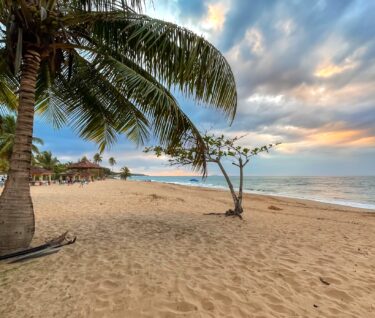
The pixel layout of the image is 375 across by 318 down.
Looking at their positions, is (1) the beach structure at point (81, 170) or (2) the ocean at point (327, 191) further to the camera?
(1) the beach structure at point (81, 170)

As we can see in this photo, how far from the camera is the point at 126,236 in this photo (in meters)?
5.65

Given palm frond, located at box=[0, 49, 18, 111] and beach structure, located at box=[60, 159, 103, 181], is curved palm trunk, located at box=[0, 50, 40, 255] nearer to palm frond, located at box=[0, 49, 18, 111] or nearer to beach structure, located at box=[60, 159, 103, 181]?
palm frond, located at box=[0, 49, 18, 111]

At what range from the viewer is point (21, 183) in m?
3.97

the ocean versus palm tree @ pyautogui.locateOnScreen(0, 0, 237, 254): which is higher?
palm tree @ pyautogui.locateOnScreen(0, 0, 237, 254)

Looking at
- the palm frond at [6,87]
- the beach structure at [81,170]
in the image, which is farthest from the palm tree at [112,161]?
the palm frond at [6,87]

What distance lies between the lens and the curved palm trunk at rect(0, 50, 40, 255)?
3.85 m

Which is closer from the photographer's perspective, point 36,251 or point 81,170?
point 36,251

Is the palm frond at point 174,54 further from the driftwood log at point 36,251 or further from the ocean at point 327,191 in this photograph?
the driftwood log at point 36,251

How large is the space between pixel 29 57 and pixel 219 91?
307 centimetres

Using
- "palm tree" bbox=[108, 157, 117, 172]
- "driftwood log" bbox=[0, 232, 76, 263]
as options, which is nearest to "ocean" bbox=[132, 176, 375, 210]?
"driftwood log" bbox=[0, 232, 76, 263]

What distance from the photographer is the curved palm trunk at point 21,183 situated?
3848mm

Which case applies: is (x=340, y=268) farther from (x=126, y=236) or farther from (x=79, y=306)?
(x=126, y=236)

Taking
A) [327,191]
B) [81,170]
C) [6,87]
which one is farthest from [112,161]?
[6,87]

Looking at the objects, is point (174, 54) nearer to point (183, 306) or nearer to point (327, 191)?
point (183, 306)
